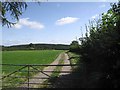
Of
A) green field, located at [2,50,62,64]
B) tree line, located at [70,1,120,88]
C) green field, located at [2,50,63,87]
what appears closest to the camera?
tree line, located at [70,1,120,88]

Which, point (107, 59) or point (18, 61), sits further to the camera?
point (18, 61)

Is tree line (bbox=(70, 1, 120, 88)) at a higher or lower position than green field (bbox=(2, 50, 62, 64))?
higher

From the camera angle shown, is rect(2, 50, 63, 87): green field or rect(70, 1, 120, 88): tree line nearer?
rect(70, 1, 120, 88): tree line

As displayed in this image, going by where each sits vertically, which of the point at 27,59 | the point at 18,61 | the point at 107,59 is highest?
the point at 107,59

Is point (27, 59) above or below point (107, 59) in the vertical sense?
below

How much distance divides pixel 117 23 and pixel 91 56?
174 centimetres

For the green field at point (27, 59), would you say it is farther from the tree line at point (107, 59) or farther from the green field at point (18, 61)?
the tree line at point (107, 59)

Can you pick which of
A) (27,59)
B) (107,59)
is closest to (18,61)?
(27,59)

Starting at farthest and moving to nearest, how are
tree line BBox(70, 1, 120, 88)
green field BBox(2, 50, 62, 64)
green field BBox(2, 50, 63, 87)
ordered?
green field BBox(2, 50, 62, 64)
green field BBox(2, 50, 63, 87)
tree line BBox(70, 1, 120, 88)

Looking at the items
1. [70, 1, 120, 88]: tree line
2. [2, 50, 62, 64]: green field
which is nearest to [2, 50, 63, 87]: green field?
[2, 50, 62, 64]: green field

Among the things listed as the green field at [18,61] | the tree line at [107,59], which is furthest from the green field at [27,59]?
the tree line at [107,59]

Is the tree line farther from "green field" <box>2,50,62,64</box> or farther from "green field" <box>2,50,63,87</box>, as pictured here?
"green field" <box>2,50,62,64</box>

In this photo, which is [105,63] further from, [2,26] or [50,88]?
[2,26]

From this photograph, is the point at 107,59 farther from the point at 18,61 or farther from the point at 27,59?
the point at 27,59
